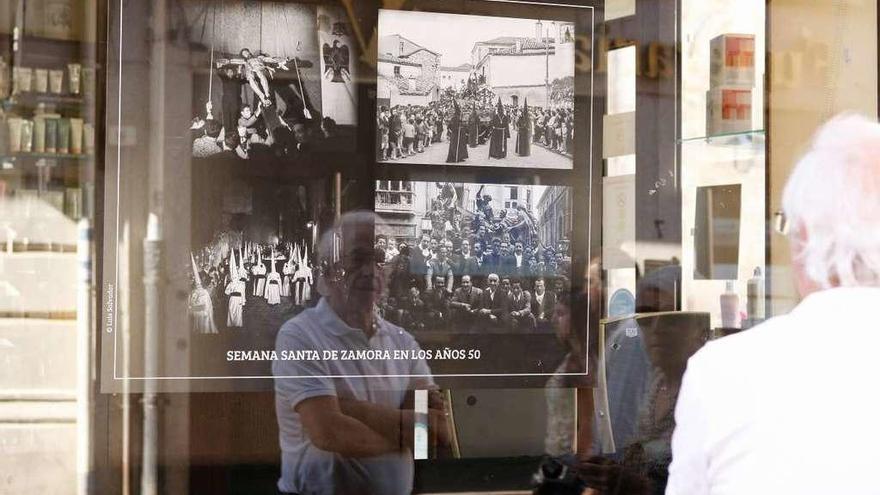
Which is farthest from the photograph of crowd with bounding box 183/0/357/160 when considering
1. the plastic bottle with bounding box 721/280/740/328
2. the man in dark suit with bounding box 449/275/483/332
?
the plastic bottle with bounding box 721/280/740/328

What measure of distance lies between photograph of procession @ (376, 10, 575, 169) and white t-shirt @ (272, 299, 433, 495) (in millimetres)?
533

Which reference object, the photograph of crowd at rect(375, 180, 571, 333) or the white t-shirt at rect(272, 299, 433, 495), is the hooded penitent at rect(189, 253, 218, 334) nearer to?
the white t-shirt at rect(272, 299, 433, 495)

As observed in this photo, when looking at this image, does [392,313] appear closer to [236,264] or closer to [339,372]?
[339,372]

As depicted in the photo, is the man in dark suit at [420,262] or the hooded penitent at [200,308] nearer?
the hooded penitent at [200,308]

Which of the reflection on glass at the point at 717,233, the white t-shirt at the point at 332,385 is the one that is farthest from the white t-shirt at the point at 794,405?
the reflection on glass at the point at 717,233

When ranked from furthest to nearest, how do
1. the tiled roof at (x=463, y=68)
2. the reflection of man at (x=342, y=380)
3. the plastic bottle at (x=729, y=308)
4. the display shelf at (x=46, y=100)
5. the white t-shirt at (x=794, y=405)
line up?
1. the plastic bottle at (x=729, y=308)
2. the tiled roof at (x=463, y=68)
3. the reflection of man at (x=342, y=380)
4. the display shelf at (x=46, y=100)
5. the white t-shirt at (x=794, y=405)

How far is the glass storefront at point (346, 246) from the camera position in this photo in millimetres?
2771

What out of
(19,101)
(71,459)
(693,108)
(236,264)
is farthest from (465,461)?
(19,101)

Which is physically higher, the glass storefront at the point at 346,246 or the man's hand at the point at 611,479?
the glass storefront at the point at 346,246

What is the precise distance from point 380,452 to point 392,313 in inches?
16.8

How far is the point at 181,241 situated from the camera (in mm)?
2785

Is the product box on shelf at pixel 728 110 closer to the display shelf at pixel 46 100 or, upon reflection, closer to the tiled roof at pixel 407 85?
the tiled roof at pixel 407 85

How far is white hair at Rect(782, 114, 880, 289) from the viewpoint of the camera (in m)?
1.41

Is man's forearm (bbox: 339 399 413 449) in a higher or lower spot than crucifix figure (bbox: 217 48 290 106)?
lower
